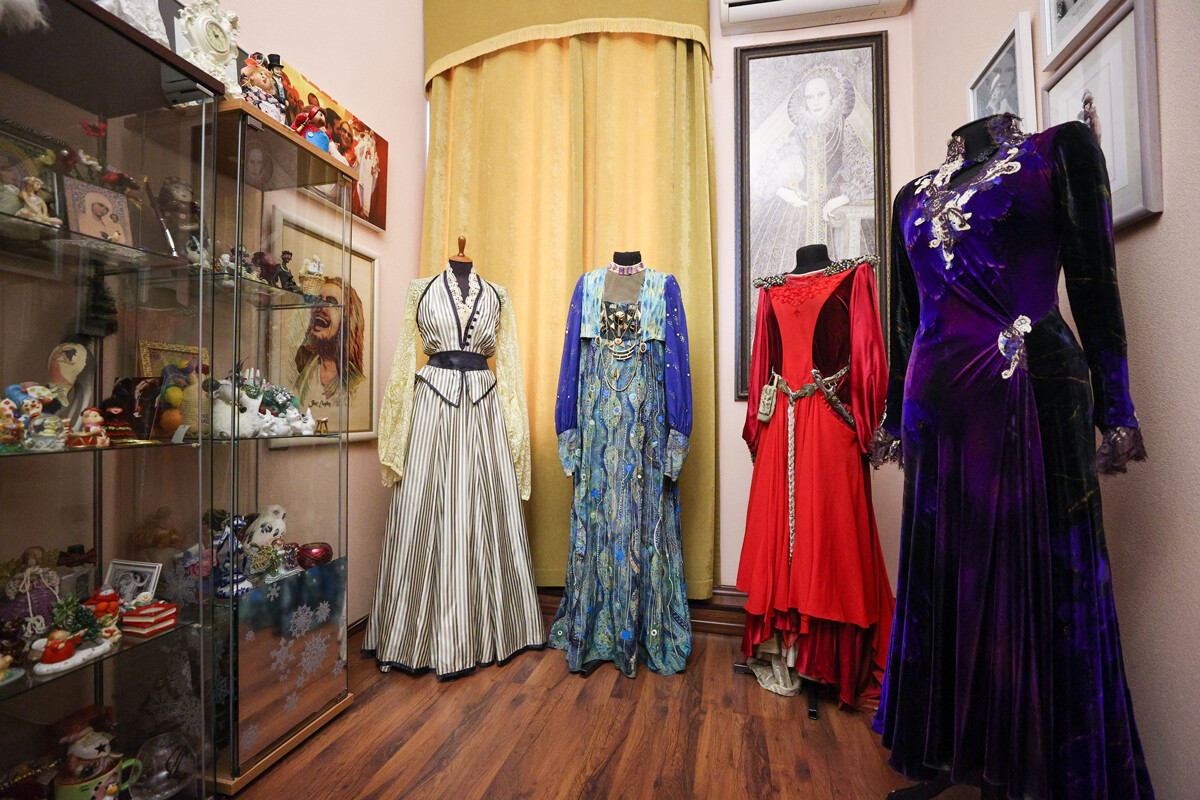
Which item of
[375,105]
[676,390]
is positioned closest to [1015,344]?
[676,390]

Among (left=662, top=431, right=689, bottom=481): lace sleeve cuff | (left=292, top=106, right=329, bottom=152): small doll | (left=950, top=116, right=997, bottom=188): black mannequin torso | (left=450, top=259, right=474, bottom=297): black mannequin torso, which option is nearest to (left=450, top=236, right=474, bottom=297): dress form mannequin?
(left=450, top=259, right=474, bottom=297): black mannequin torso

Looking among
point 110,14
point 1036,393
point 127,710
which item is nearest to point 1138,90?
point 1036,393

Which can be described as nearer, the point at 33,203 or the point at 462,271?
the point at 33,203

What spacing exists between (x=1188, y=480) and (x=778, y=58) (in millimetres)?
2506

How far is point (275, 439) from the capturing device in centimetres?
170

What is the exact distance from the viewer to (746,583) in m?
2.13

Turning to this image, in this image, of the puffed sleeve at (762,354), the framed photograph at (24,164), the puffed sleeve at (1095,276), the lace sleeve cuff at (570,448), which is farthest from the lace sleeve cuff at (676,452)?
the framed photograph at (24,164)

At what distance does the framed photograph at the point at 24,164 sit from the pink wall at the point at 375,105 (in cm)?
104

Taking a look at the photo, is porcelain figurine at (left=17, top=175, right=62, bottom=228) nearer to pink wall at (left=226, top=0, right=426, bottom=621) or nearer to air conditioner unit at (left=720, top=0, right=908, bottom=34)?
pink wall at (left=226, top=0, right=426, bottom=621)

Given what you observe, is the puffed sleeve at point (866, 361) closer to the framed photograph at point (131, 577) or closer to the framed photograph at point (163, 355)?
the framed photograph at point (163, 355)

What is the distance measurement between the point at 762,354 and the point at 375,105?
2.15 m

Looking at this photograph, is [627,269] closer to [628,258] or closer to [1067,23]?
[628,258]

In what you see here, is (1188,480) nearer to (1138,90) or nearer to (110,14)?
(1138,90)

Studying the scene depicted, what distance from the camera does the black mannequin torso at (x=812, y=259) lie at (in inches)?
85.6
